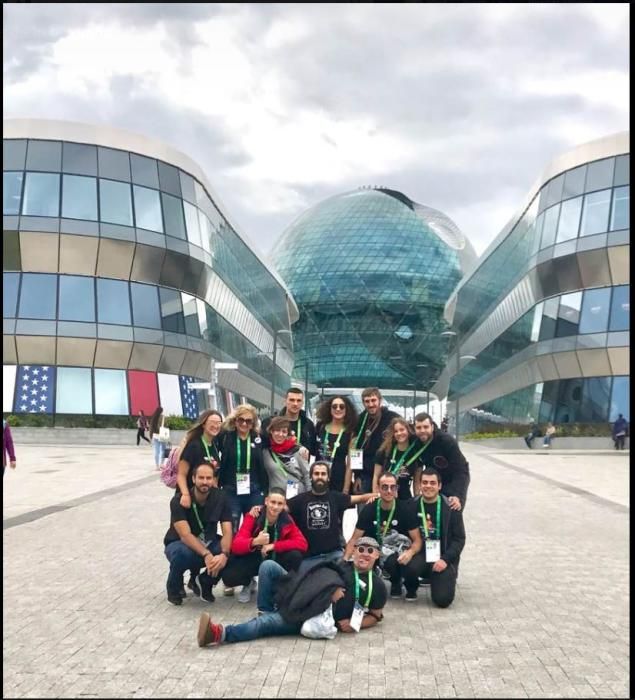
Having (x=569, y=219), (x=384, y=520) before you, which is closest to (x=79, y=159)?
(x=569, y=219)

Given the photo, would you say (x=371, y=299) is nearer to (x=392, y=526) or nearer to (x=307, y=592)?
(x=392, y=526)

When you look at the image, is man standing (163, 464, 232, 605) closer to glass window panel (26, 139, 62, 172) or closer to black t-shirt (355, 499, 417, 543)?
black t-shirt (355, 499, 417, 543)

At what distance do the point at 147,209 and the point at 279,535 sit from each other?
35444 millimetres

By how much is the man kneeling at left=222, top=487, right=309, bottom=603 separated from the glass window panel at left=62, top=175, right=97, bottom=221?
33959 mm

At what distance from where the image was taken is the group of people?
6.14m

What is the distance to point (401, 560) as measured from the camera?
7.00 meters

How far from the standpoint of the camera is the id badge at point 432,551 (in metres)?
6.95

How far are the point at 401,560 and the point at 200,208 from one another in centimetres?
3933

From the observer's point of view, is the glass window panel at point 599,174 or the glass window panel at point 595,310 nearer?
the glass window panel at point 599,174

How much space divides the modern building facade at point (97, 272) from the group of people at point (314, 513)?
29.9 m

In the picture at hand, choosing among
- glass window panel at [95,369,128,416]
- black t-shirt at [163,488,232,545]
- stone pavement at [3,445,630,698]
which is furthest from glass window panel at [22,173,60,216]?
black t-shirt at [163,488,232,545]

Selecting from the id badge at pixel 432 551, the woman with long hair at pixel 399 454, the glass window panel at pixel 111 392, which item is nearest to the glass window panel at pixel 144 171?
the glass window panel at pixel 111 392

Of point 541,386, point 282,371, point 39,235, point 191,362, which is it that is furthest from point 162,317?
point 282,371

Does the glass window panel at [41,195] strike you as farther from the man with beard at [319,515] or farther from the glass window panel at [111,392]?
the man with beard at [319,515]
